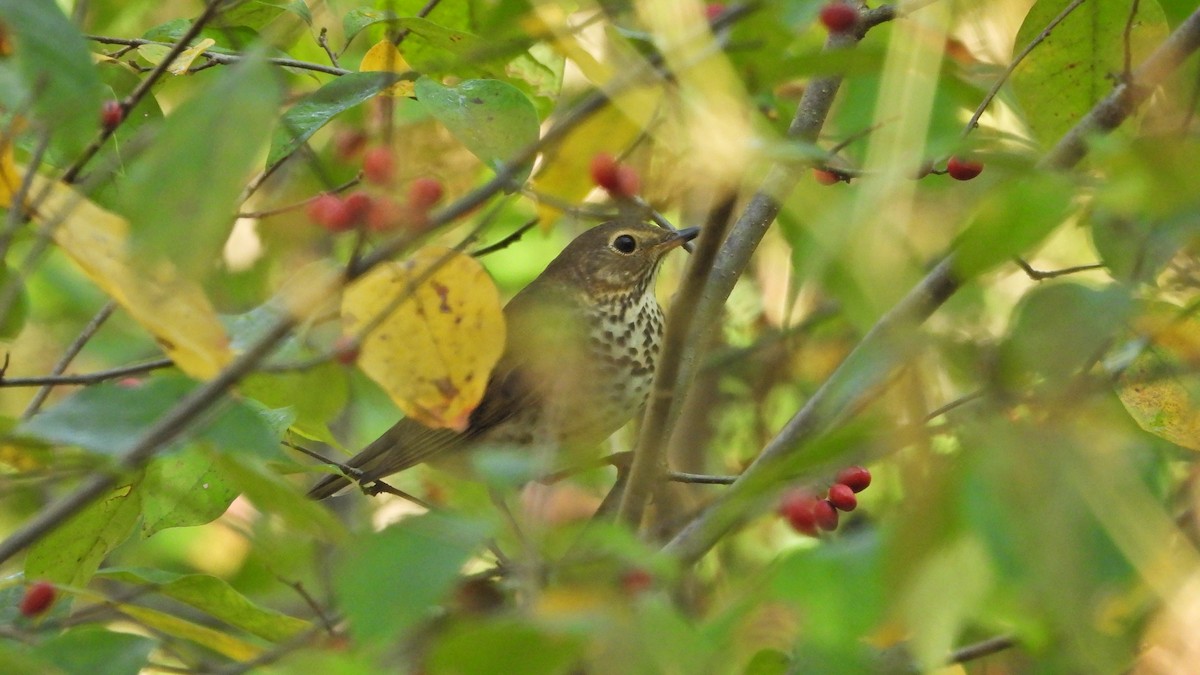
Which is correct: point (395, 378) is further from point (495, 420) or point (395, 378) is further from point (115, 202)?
point (495, 420)

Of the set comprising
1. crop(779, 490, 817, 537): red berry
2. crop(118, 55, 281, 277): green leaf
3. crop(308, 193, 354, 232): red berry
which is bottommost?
crop(779, 490, 817, 537): red berry

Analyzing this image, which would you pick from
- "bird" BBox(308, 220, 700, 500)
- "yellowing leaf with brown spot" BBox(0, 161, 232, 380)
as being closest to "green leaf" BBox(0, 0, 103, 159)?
"yellowing leaf with brown spot" BBox(0, 161, 232, 380)

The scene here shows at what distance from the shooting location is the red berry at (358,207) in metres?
1.74

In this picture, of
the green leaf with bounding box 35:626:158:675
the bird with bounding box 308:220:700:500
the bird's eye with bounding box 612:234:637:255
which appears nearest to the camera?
the green leaf with bounding box 35:626:158:675

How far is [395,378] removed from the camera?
1.70 meters

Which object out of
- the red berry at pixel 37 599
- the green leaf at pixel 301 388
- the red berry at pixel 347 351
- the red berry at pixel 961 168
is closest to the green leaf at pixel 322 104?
the green leaf at pixel 301 388

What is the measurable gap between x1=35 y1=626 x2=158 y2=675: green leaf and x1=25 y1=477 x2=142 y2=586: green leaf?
16.9 inches

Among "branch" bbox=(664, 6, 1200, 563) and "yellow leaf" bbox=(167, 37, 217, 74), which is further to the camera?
"yellow leaf" bbox=(167, 37, 217, 74)

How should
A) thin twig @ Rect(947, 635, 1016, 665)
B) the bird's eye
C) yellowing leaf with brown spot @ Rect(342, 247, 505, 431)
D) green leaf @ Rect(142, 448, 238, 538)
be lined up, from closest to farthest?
yellowing leaf with brown spot @ Rect(342, 247, 505, 431) < thin twig @ Rect(947, 635, 1016, 665) < green leaf @ Rect(142, 448, 238, 538) < the bird's eye

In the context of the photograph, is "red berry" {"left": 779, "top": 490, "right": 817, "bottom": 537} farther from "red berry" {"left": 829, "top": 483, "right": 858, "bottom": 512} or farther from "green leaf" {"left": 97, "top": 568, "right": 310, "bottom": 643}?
"green leaf" {"left": 97, "top": 568, "right": 310, "bottom": 643}

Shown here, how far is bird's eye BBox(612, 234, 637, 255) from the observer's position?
3.70 m

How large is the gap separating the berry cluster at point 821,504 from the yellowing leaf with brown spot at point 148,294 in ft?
2.43

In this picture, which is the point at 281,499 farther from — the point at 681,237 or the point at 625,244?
the point at 625,244

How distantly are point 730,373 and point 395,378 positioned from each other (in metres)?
2.49
